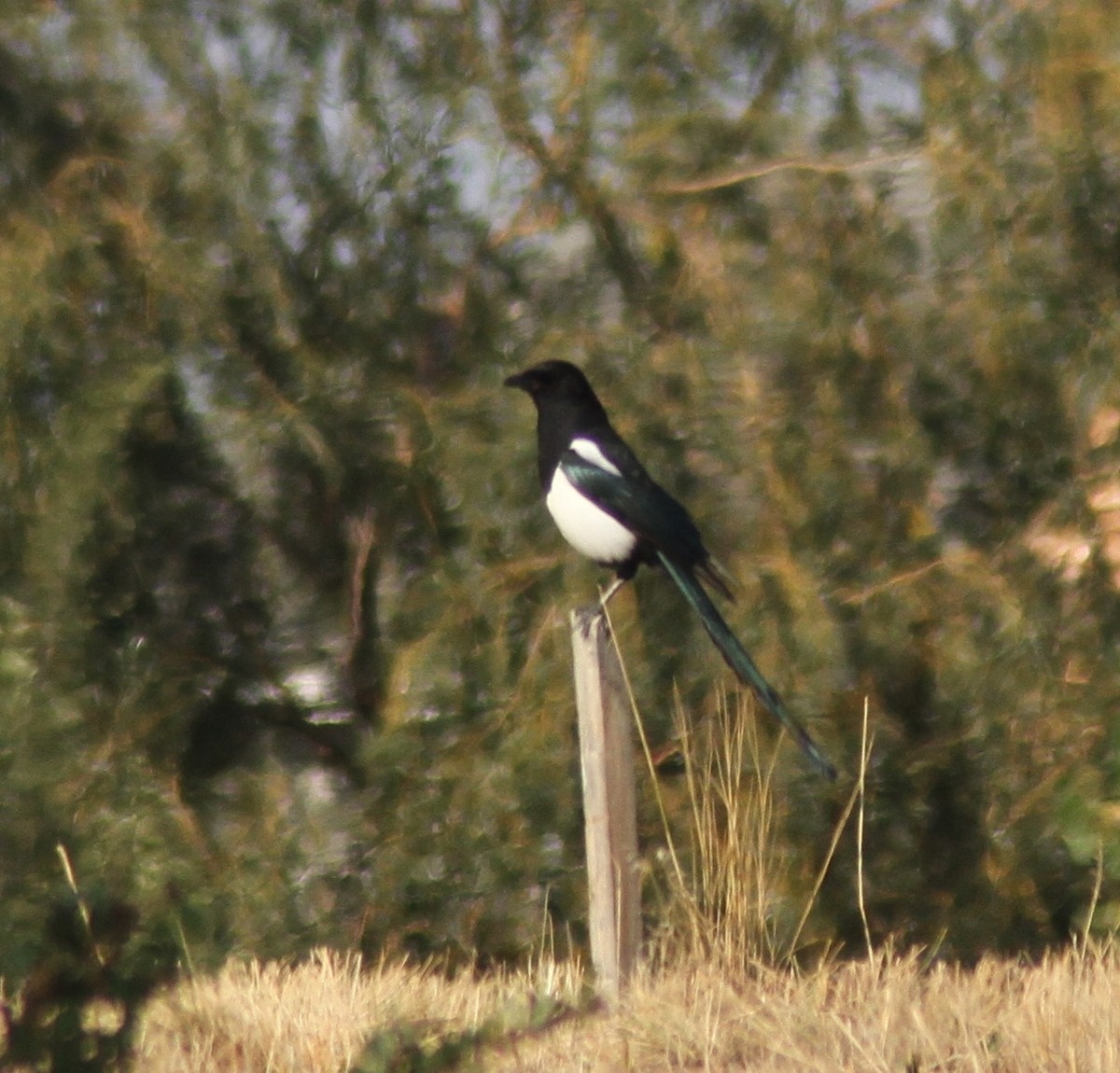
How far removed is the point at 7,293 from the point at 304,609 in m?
1.45

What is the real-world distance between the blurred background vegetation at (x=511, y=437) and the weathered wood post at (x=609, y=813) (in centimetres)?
137

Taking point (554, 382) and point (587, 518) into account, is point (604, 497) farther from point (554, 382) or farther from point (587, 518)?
point (554, 382)

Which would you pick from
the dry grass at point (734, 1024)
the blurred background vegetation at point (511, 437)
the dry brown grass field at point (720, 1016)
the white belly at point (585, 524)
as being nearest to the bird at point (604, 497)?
the white belly at point (585, 524)

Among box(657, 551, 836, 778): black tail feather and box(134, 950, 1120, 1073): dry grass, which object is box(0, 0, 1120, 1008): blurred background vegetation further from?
box(134, 950, 1120, 1073): dry grass

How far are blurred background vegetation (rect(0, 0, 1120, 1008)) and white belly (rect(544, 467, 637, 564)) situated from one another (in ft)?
1.65

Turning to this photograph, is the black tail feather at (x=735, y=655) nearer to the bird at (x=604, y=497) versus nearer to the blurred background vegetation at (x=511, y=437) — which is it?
the bird at (x=604, y=497)

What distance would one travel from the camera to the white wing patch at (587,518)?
5.24 m

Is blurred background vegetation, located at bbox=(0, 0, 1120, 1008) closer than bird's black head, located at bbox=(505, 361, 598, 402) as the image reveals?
No

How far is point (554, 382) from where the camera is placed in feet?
17.9

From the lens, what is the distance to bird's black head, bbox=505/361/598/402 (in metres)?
5.44

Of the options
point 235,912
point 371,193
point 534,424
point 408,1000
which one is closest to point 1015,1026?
point 408,1000

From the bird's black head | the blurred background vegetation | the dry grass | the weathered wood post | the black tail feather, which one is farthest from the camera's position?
the blurred background vegetation

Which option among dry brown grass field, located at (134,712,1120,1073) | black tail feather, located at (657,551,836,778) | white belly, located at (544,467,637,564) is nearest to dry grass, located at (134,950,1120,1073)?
dry brown grass field, located at (134,712,1120,1073)

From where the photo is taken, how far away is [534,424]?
595 cm
